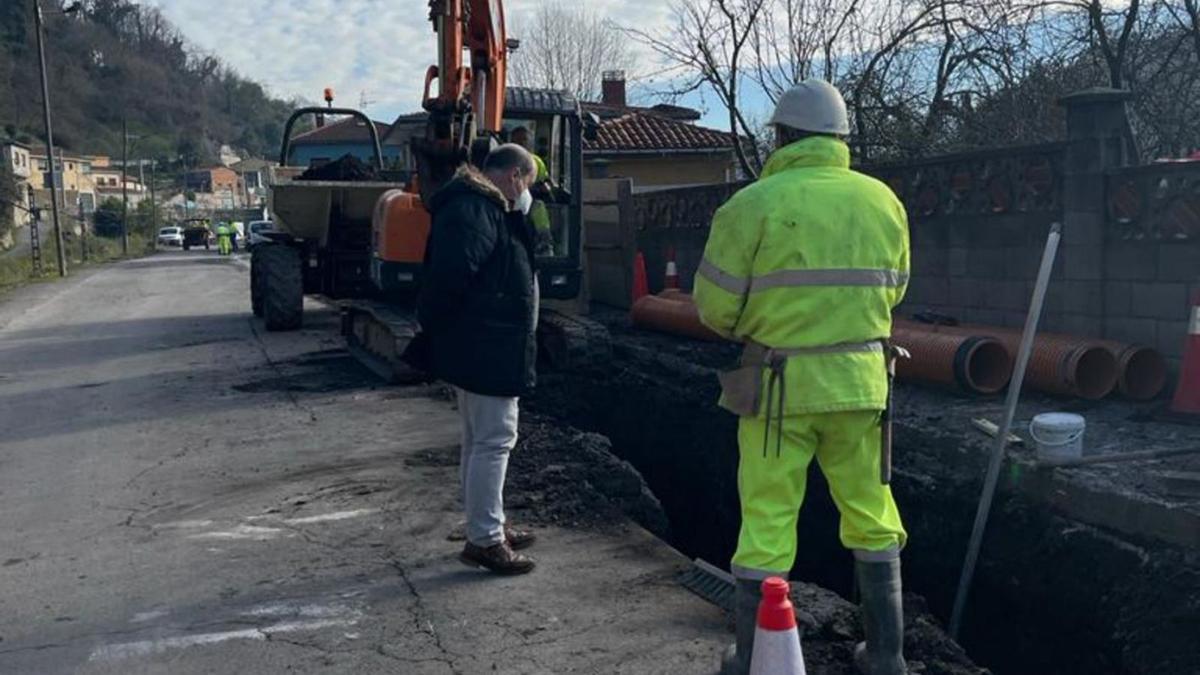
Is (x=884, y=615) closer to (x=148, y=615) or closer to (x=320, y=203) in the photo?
(x=148, y=615)

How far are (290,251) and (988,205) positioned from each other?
849cm

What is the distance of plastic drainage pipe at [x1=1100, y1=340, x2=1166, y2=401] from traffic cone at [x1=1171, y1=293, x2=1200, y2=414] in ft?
1.85

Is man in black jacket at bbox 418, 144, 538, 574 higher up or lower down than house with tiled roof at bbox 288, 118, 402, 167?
lower down

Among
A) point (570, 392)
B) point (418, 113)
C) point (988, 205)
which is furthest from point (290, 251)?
point (988, 205)

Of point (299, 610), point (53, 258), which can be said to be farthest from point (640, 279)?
point (53, 258)

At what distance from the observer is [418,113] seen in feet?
44.2

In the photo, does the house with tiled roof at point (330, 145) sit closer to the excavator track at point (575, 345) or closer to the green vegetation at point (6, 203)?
the excavator track at point (575, 345)

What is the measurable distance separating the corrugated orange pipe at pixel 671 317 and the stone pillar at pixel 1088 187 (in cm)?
386

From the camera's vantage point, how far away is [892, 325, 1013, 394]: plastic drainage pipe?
772 cm

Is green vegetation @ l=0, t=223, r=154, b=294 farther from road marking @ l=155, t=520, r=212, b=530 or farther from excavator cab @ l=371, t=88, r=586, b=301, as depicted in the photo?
road marking @ l=155, t=520, r=212, b=530

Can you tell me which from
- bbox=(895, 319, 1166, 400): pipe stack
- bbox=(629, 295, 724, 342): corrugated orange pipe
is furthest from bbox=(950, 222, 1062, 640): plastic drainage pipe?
bbox=(629, 295, 724, 342): corrugated orange pipe

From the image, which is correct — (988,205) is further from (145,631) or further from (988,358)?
(145,631)

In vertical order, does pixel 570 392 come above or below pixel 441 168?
below

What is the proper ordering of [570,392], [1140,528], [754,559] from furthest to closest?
[570,392], [1140,528], [754,559]
